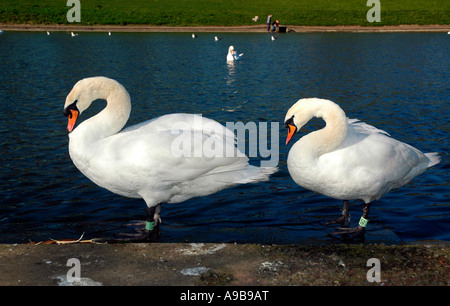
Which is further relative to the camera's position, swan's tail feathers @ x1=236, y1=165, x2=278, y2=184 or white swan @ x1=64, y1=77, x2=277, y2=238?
swan's tail feathers @ x1=236, y1=165, x2=278, y2=184

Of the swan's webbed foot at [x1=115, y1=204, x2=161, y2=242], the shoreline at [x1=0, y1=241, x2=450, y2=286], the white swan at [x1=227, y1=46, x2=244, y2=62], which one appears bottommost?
the swan's webbed foot at [x1=115, y1=204, x2=161, y2=242]

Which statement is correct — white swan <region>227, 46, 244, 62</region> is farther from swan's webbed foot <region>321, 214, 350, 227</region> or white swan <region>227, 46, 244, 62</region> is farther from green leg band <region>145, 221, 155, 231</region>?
green leg band <region>145, 221, 155, 231</region>

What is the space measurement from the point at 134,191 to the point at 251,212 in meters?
1.95

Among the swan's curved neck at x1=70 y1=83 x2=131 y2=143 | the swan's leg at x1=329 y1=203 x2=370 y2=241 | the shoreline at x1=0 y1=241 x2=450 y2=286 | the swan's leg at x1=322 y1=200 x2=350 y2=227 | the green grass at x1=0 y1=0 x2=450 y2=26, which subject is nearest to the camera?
the shoreline at x1=0 y1=241 x2=450 y2=286

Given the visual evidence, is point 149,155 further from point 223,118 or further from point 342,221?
point 223,118

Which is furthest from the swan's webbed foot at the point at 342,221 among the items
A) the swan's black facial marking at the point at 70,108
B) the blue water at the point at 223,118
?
the swan's black facial marking at the point at 70,108

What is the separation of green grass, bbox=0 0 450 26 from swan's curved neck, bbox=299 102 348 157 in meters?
50.4

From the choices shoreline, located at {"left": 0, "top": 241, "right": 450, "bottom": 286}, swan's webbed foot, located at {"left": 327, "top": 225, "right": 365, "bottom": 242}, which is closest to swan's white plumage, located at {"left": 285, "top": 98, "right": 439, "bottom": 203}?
swan's webbed foot, located at {"left": 327, "top": 225, "right": 365, "bottom": 242}

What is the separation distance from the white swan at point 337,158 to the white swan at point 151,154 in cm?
57

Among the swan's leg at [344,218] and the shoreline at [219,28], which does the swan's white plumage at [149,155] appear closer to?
the swan's leg at [344,218]

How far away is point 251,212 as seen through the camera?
6.71 meters

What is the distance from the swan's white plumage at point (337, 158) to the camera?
17.0ft

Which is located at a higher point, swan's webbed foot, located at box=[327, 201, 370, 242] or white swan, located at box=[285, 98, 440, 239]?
white swan, located at box=[285, 98, 440, 239]

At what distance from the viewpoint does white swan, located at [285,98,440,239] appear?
5176 millimetres
